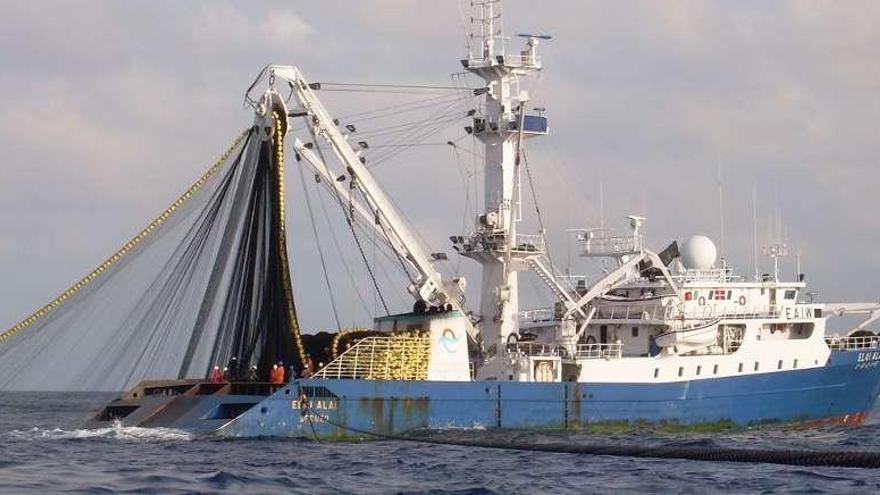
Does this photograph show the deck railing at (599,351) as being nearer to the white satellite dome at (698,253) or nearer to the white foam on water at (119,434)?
the white satellite dome at (698,253)

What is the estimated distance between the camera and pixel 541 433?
42.6 m

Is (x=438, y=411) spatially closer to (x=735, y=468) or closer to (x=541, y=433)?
(x=541, y=433)

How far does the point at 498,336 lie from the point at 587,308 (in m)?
3.75

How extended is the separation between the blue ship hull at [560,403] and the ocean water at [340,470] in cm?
165

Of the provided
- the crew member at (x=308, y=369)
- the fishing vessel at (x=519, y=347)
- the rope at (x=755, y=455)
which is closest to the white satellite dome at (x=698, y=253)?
the fishing vessel at (x=519, y=347)

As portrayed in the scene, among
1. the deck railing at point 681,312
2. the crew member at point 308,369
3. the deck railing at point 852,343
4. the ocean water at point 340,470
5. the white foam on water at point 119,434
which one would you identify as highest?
the deck railing at point 681,312

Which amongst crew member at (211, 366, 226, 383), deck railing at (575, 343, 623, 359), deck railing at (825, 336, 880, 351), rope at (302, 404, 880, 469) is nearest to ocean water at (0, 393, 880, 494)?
crew member at (211, 366, 226, 383)

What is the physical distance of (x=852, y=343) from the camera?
50.8m

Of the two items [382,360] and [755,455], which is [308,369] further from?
[755,455]

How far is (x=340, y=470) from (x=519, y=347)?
17.3m

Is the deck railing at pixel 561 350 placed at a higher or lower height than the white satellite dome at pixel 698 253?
lower

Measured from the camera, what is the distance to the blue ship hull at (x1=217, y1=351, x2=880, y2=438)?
131ft

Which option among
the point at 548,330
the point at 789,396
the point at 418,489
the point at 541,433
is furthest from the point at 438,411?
the point at 418,489

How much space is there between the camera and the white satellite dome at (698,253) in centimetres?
4869
